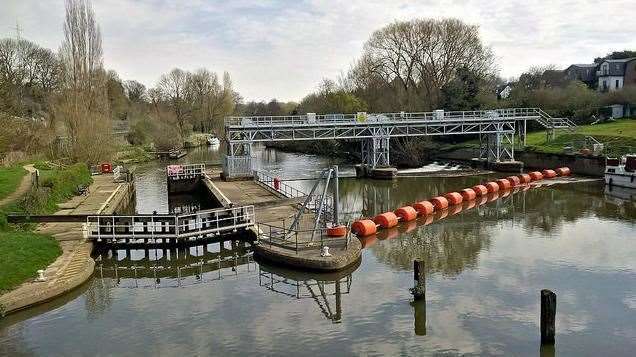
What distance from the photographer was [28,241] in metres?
19.6

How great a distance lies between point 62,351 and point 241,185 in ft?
86.4

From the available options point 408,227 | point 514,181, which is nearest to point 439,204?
point 408,227

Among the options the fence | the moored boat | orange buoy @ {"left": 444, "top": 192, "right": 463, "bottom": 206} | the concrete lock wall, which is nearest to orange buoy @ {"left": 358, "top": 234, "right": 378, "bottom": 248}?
orange buoy @ {"left": 444, "top": 192, "right": 463, "bottom": 206}

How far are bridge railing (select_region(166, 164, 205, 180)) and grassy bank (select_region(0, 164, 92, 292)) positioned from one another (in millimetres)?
10653

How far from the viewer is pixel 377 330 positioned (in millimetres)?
13688

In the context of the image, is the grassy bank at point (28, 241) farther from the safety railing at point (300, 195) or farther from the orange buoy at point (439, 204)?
the orange buoy at point (439, 204)

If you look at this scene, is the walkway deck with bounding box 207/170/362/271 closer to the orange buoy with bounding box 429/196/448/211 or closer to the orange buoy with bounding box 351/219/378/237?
the orange buoy with bounding box 351/219/378/237

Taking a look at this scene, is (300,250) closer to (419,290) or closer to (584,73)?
(419,290)

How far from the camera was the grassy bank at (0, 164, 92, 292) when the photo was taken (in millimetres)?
16625

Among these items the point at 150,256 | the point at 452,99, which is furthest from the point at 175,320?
the point at 452,99

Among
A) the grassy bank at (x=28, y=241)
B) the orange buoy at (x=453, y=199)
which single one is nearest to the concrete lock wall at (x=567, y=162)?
the orange buoy at (x=453, y=199)

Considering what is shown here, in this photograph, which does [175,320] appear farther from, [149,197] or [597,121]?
[597,121]

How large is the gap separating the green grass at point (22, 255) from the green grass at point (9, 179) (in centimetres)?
926

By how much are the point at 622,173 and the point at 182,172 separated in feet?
108
